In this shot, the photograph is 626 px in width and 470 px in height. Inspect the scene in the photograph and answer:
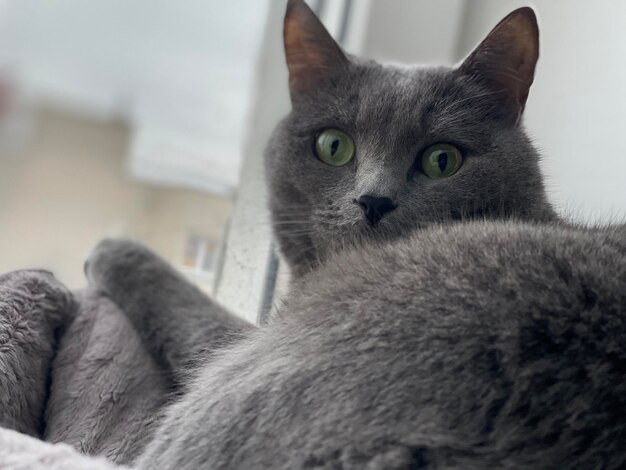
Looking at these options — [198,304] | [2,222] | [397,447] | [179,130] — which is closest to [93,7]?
[179,130]

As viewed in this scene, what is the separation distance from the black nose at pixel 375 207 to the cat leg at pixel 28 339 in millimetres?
493

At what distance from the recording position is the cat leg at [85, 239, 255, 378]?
0.98m

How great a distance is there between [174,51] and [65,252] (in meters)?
0.48

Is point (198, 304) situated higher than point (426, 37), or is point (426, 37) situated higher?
point (426, 37)

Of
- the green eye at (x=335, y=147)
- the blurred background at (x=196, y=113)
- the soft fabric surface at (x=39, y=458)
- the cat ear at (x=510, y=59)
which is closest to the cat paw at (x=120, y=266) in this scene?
the blurred background at (x=196, y=113)

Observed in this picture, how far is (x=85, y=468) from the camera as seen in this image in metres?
0.60

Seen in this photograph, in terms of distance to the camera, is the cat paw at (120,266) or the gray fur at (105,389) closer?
the gray fur at (105,389)

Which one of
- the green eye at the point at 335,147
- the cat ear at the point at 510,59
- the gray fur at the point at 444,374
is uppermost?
the cat ear at the point at 510,59

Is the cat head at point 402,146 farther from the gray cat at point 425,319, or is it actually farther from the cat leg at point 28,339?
the cat leg at point 28,339

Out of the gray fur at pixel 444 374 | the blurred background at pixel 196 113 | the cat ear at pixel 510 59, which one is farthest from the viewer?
the blurred background at pixel 196 113

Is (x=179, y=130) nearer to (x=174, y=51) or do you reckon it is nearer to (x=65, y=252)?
(x=174, y=51)

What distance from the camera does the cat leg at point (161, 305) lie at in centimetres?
98

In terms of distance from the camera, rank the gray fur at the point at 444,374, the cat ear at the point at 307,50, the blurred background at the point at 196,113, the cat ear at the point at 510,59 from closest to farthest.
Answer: the gray fur at the point at 444,374 < the cat ear at the point at 510,59 < the cat ear at the point at 307,50 < the blurred background at the point at 196,113

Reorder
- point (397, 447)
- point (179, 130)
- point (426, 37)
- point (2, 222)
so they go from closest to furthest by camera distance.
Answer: point (397, 447) → point (2, 222) → point (179, 130) → point (426, 37)
